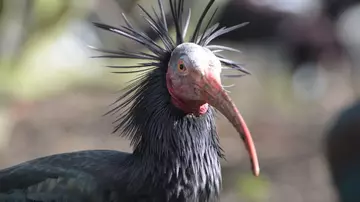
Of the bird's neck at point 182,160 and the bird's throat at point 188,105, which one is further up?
the bird's throat at point 188,105

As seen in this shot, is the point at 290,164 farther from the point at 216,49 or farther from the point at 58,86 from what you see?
the point at 216,49

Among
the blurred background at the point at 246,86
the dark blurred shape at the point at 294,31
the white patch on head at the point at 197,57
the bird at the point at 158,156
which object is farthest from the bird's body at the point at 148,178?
the dark blurred shape at the point at 294,31

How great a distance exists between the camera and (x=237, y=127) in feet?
11.4

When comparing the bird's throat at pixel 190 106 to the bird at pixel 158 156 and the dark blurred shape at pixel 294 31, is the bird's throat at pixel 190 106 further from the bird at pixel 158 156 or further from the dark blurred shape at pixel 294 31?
the dark blurred shape at pixel 294 31

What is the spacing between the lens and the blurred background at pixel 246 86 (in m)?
7.47

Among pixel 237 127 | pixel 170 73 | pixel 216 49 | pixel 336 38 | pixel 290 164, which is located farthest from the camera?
pixel 336 38

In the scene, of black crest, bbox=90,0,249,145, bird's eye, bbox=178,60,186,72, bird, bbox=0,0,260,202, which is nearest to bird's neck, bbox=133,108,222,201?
bird, bbox=0,0,260,202

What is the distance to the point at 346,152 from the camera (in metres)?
6.50

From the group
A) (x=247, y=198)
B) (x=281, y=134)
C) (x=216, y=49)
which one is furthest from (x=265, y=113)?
(x=216, y=49)

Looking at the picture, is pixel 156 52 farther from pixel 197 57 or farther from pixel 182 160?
pixel 182 160

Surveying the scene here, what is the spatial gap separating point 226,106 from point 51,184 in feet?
2.92

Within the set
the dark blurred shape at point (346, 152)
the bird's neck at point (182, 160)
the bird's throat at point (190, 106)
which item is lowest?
the dark blurred shape at point (346, 152)

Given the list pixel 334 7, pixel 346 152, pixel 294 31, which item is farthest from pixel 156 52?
pixel 334 7

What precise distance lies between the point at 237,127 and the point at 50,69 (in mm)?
5874
